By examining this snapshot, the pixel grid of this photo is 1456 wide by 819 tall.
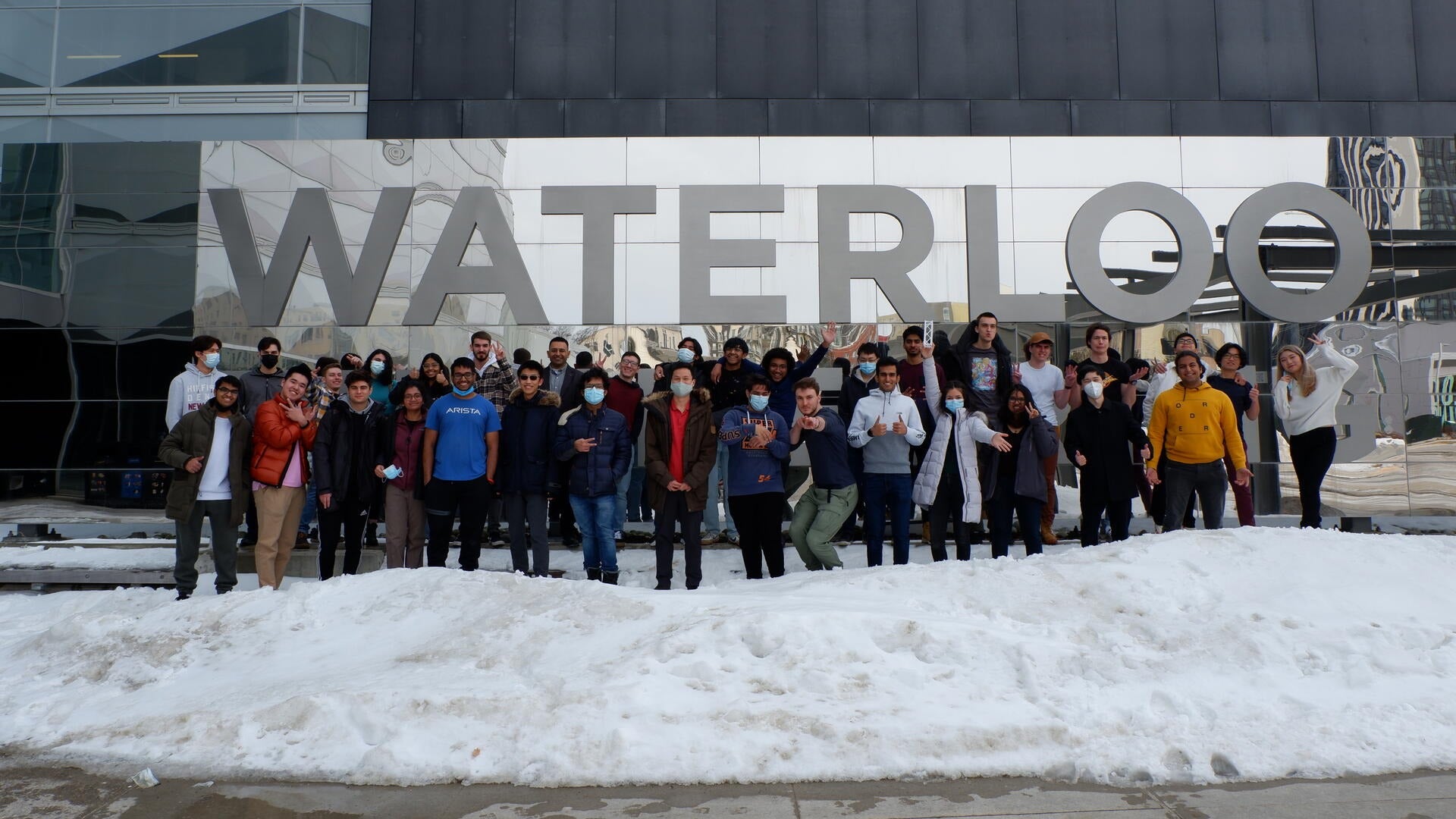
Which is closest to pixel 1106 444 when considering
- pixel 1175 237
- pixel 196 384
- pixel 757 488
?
pixel 757 488

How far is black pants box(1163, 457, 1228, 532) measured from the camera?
8.22 meters

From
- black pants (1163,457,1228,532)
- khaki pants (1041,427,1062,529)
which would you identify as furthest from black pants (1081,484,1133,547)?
khaki pants (1041,427,1062,529)

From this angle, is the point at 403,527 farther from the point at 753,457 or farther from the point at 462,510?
the point at 753,457

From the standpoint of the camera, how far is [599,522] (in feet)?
27.6

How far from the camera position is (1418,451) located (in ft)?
37.9

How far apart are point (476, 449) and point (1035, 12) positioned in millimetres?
9566

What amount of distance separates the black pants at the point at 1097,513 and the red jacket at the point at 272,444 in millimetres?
7227

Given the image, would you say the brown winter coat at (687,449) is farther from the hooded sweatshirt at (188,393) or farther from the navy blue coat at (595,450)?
the hooded sweatshirt at (188,393)

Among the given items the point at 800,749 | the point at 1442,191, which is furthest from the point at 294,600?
the point at 1442,191

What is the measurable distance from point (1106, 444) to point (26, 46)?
1452 centimetres

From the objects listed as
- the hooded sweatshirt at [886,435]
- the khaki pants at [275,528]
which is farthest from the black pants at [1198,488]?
the khaki pants at [275,528]

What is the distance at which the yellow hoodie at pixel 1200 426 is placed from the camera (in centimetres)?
820

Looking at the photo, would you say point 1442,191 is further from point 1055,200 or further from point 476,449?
point 476,449

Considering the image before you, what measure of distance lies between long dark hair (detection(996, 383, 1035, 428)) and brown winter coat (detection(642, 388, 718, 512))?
2719 millimetres
